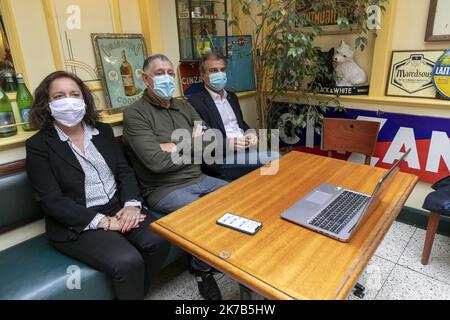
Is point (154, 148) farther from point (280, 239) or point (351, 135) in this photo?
point (351, 135)

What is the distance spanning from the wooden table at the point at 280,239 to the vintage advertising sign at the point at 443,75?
103 centimetres

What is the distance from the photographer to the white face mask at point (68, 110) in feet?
4.94

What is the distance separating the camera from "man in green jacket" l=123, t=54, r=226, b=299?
1.75m

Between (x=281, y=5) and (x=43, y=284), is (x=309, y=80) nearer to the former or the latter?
(x=281, y=5)

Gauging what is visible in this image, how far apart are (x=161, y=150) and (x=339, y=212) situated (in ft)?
3.45

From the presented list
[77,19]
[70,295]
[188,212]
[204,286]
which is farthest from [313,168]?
[77,19]

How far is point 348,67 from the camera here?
2461 millimetres

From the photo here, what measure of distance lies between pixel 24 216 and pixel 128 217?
585mm

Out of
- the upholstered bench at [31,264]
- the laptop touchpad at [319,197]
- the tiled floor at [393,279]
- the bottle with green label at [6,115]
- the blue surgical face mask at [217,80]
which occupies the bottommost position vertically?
the tiled floor at [393,279]

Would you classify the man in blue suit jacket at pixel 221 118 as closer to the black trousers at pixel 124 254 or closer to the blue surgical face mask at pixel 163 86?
the blue surgical face mask at pixel 163 86

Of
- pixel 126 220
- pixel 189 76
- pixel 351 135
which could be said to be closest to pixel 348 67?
pixel 351 135

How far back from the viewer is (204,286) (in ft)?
5.49

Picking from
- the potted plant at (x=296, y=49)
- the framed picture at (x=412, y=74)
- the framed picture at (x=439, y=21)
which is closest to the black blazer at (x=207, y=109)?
the potted plant at (x=296, y=49)

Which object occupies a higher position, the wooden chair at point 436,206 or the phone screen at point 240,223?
the phone screen at point 240,223
